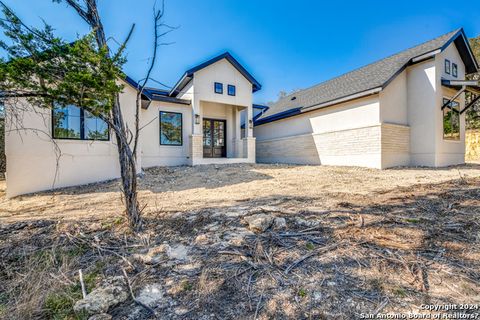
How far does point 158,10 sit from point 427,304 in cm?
442

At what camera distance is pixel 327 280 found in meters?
2.03

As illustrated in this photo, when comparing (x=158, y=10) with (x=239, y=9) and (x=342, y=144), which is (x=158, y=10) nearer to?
(x=239, y=9)

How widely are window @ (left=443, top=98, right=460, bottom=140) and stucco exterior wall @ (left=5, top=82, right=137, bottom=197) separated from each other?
15307 mm

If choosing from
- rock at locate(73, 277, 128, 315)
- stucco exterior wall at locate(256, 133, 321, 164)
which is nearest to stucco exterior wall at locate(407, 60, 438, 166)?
stucco exterior wall at locate(256, 133, 321, 164)

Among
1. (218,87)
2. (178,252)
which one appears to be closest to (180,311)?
(178,252)

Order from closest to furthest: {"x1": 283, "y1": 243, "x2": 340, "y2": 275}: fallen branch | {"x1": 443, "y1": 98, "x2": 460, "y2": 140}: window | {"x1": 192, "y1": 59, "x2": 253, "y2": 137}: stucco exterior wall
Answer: {"x1": 283, "y1": 243, "x2": 340, "y2": 275}: fallen branch < {"x1": 443, "y1": 98, "x2": 460, "y2": 140}: window < {"x1": 192, "y1": 59, "x2": 253, "y2": 137}: stucco exterior wall

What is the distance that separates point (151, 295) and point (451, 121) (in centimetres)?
1549

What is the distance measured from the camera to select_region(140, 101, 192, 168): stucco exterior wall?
1121 centimetres

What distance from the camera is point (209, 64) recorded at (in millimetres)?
12445

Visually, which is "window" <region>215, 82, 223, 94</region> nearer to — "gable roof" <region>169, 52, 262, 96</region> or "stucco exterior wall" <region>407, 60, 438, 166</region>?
"gable roof" <region>169, 52, 262, 96</region>

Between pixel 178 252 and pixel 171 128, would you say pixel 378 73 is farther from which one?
pixel 178 252

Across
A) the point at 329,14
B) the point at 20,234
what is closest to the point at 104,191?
the point at 20,234

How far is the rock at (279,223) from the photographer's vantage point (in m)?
3.12

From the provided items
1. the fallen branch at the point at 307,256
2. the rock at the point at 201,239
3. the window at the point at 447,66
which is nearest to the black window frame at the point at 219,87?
the rock at the point at 201,239
